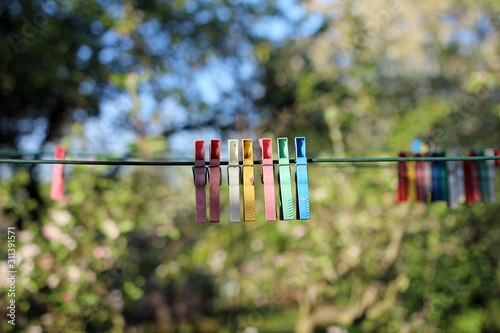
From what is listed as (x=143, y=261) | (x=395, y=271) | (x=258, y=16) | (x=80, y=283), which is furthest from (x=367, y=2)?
(x=80, y=283)

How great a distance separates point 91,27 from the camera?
4.86 metres

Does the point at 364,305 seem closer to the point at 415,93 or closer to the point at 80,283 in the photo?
the point at 80,283

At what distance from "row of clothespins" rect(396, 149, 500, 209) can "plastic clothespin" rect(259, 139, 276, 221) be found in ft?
3.48

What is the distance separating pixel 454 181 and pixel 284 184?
117 cm

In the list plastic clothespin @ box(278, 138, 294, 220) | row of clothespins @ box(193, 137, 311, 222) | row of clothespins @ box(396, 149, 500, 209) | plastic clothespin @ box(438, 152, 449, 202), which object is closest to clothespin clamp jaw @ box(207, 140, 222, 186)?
row of clothespins @ box(193, 137, 311, 222)

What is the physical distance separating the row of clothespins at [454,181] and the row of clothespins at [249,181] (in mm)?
1018

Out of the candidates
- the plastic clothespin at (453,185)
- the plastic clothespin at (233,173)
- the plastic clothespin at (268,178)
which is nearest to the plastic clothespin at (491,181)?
the plastic clothespin at (453,185)

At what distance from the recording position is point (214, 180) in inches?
69.6

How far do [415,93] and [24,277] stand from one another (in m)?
4.84

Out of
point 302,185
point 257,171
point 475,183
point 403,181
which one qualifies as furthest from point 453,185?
point 257,171

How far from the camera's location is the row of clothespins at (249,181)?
5.66ft

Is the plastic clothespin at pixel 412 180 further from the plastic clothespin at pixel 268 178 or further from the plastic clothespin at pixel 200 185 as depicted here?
the plastic clothespin at pixel 200 185

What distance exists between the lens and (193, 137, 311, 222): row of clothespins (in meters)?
1.72

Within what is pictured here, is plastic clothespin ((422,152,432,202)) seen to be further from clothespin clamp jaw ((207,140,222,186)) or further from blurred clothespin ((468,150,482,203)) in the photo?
clothespin clamp jaw ((207,140,222,186))
